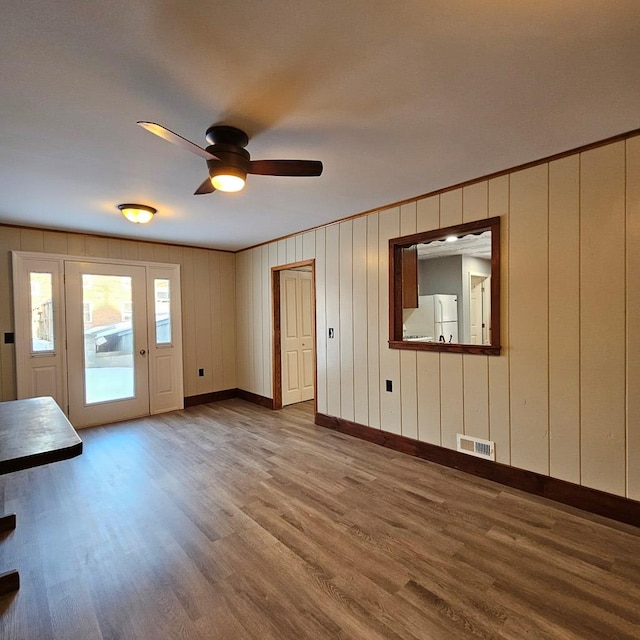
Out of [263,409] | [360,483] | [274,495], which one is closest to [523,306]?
[360,483]

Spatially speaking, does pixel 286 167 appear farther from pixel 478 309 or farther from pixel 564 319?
pixel 478 309

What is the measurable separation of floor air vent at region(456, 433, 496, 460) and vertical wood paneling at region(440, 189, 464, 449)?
0.06 metres

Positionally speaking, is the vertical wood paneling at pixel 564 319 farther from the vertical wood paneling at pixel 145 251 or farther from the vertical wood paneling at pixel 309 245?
the vertical wood paneling at pixel 145 251

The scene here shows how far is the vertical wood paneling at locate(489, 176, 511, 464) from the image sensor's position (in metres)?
2.84

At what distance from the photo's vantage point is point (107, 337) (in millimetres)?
4797

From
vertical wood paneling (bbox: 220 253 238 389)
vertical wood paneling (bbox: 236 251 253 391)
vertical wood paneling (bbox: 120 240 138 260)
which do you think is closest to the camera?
vertical wood paneling (bbox: 120 240 138 260)

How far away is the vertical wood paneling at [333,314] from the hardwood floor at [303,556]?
3.51 ft

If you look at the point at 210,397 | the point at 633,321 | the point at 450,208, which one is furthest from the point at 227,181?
the point at 210,397

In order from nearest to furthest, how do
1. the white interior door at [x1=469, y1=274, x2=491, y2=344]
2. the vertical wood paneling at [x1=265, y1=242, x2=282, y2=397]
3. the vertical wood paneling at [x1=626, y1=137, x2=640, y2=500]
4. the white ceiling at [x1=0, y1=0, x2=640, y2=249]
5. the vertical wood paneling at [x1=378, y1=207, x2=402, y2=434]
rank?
the white ceiling at [x1=0, y1=0, x2=640, y2=249]
the vertical wood paneling at [x1=626, y1=137, x2=640, y2=500]
the vertical wood paneling at [x1=378, y1=207, x2=402, y2=434]
the vertical wood paneling at [x1=265, y1=242, x2=282, y2=397]
the white interior door at [x1=469, y1=274, x2=491, y2=344]

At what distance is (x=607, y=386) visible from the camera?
2381 millimetres

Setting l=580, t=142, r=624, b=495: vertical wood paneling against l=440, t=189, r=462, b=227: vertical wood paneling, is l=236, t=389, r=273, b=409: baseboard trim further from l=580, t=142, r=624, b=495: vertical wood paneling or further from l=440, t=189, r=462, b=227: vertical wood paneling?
l=580, t=142, r=624, b=495: vertical wood paneling

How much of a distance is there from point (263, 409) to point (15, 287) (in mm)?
3425

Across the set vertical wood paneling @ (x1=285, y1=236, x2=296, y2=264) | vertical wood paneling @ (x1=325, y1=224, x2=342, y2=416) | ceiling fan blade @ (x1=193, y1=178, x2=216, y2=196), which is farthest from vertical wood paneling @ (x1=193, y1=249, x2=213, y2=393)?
ceiling fan blade @ (x1=193, y1=178, x2=216, y2=196)

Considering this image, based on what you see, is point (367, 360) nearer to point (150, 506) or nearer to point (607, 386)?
point (607, 386)
